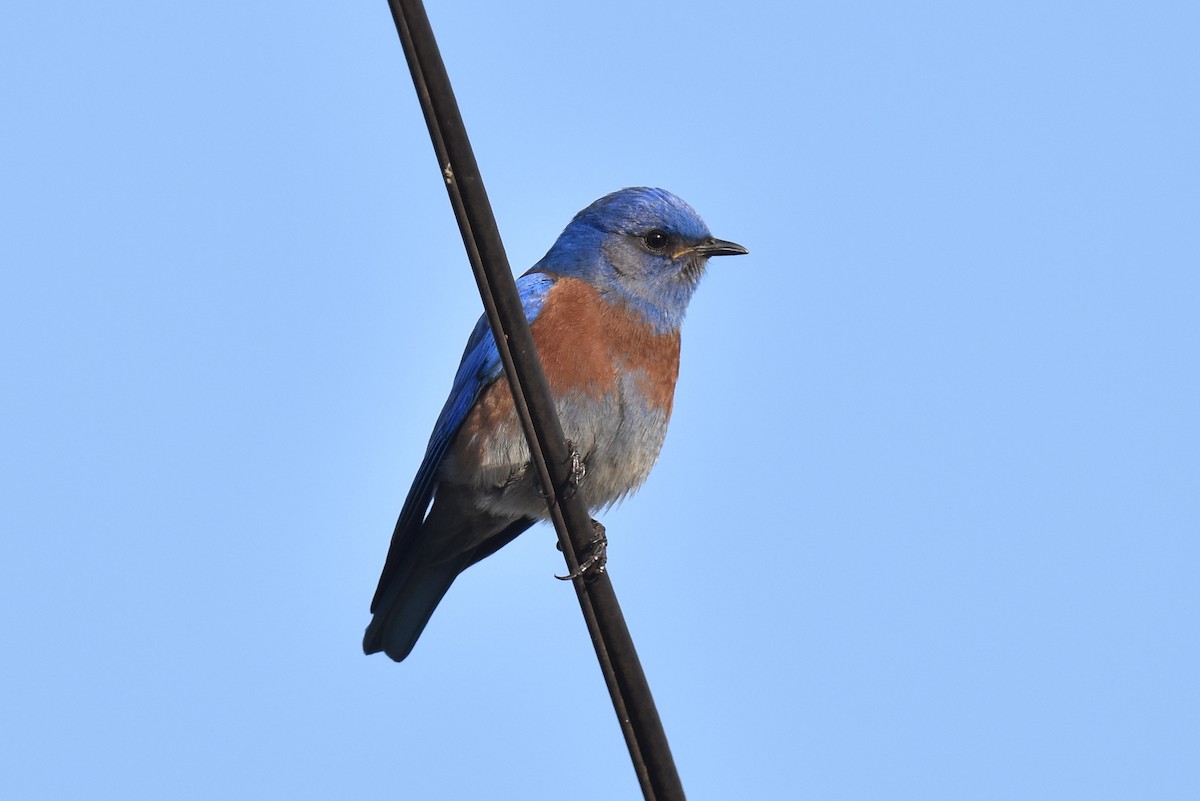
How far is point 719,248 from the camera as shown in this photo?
25.4 feet

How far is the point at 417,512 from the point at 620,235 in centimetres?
170

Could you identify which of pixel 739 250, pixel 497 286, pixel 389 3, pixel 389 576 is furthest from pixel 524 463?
pixel 389 3

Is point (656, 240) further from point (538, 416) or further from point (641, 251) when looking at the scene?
point (538, 416)

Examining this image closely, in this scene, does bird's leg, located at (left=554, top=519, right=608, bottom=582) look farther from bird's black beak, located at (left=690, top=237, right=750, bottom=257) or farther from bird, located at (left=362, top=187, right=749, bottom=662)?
bird's black beak, located at (left=690, top=237, right=750, bottom=257)

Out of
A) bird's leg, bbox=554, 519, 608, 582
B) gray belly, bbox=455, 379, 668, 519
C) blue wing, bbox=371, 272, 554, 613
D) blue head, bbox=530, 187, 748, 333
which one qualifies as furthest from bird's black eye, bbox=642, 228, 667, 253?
bird's leg, bbox=554, 519, 608, 582

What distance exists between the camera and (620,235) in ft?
24.7

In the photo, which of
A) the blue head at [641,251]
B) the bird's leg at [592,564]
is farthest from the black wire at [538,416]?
the blue head at [641,251]

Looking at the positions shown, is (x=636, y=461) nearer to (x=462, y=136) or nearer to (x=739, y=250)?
(x=739, y=250)

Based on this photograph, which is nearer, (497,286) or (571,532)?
(497,286)

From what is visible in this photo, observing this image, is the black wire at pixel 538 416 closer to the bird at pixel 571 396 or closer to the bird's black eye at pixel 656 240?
the bird at pixel 571 396

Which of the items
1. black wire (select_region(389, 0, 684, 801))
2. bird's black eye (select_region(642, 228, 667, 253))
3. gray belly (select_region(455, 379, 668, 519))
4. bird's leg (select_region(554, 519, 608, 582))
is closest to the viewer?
black wire (select_region(389, 0, 684, 801))

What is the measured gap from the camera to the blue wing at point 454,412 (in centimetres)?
698

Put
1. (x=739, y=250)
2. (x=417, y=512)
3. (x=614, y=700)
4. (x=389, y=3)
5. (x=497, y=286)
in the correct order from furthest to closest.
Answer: (x=739, y=250), (x=417, y=512), (x=614, y=700), (x=497, y=286), (x=389, y=3)

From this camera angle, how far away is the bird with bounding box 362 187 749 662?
678 centimetres
